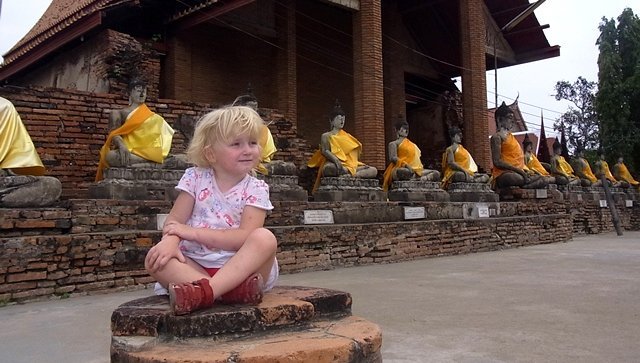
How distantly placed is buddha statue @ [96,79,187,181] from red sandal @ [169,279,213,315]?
14.7ft

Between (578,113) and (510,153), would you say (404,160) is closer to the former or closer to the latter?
(510,153)

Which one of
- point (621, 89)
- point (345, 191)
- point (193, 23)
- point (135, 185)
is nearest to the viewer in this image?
point (135, 185)

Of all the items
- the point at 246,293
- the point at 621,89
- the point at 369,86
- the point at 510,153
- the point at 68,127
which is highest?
the point at 621,89

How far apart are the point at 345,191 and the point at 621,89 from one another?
658 inches

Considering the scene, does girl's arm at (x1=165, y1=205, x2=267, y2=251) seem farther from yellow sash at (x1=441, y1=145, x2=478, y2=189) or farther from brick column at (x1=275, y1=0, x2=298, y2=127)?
brick column at (x1=275, y1=0, x2=298, y2=127)

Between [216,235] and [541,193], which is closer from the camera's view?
[216,235]

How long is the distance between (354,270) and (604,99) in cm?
1776

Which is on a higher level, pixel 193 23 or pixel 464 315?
pixel 193 23

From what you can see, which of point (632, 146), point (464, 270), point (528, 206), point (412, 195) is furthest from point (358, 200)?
point (632, 146)

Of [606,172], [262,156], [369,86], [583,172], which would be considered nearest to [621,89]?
[606,172]

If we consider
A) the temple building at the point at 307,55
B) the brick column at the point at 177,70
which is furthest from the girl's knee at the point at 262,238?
the brick column at the point at 177,70

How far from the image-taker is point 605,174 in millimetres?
16062

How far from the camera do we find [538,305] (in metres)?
3.86

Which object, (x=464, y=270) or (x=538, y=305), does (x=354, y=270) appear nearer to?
(x=464, y=270)
